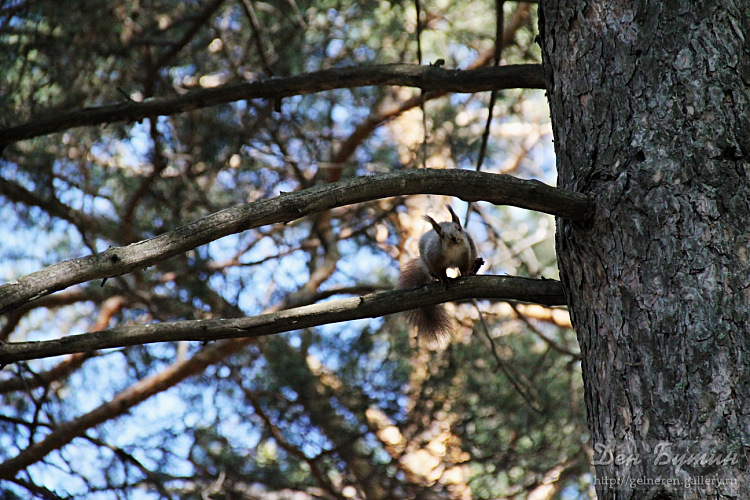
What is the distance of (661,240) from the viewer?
197cm

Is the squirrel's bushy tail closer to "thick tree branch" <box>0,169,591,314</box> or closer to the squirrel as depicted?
the squirrel

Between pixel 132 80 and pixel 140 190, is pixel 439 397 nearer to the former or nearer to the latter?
pixel 140 190

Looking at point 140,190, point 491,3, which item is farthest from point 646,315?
point 491,3

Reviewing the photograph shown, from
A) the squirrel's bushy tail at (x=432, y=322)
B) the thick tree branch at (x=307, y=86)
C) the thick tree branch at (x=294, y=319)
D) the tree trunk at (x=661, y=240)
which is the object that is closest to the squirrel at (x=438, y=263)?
the squirrel's bushy tail at (x=432, y=322)

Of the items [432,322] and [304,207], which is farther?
[432,322]

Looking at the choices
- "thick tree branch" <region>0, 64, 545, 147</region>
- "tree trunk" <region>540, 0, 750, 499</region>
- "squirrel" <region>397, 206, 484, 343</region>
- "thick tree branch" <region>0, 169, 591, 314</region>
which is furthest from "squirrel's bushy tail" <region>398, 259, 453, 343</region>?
"thick tree branch" <region>0, 169, 591, 314</region>

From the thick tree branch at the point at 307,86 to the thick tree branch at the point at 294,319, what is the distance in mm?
991

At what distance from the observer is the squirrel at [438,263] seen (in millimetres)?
3434

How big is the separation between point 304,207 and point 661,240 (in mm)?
931

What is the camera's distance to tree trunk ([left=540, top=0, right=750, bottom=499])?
1.77 m

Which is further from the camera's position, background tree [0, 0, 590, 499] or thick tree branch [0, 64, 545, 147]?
background tree [0, 0, 590, 499]

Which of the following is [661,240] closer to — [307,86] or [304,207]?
[304,207]

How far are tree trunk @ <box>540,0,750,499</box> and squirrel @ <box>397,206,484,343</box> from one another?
111 centimetres

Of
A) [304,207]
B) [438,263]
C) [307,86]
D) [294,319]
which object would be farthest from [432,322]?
[304,207]
